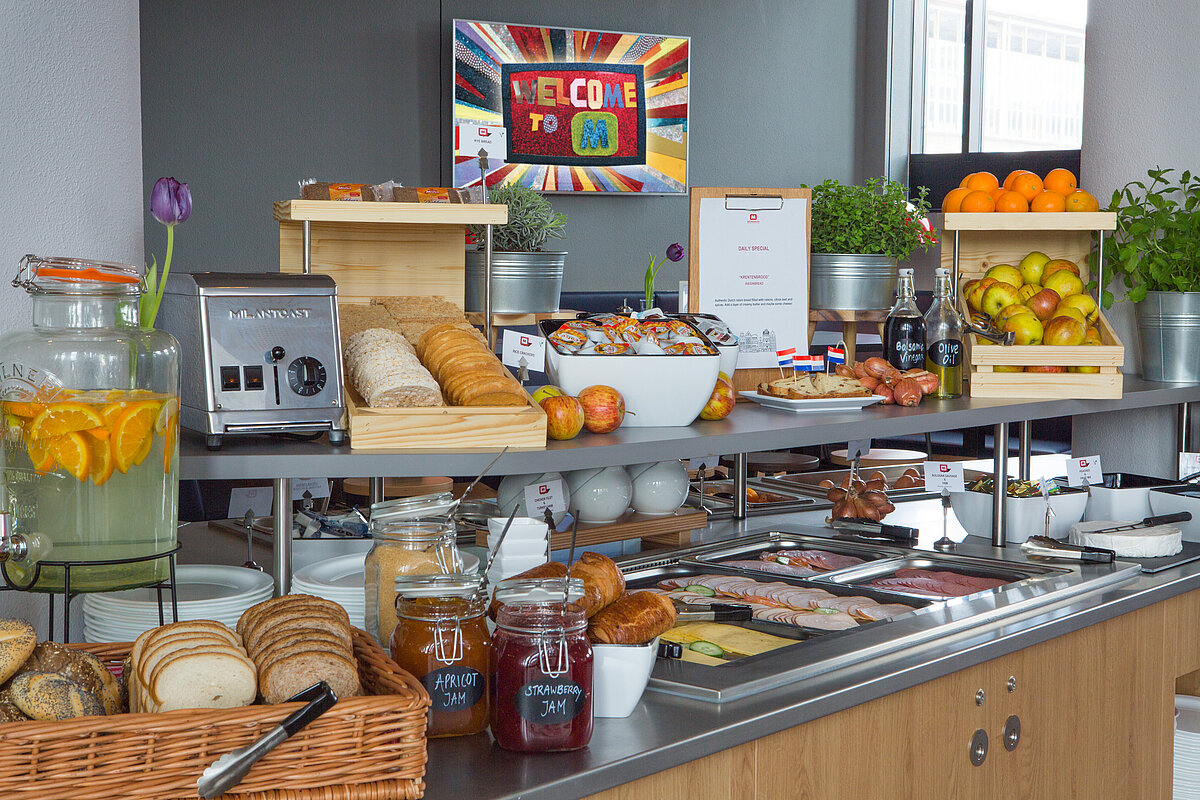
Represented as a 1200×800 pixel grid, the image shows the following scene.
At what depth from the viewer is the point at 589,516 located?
2328 mm

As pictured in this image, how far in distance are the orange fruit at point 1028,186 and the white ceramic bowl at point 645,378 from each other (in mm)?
1082

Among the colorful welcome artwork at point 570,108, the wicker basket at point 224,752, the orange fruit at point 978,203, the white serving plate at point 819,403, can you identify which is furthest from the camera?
the colorful welcome artwork at point 570,108

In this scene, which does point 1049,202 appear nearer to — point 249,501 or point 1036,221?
point 1036,221

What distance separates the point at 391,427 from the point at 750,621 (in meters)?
0.73

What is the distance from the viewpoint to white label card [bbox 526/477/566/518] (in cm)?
216

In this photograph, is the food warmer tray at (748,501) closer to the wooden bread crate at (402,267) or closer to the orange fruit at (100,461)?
the wooden bread crate at (402,267)

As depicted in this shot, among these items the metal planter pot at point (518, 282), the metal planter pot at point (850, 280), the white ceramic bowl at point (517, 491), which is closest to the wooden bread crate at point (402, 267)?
the white ceramic bowl at point (517, 491)

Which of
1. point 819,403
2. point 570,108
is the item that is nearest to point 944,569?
point 819,403

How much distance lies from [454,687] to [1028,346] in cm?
157

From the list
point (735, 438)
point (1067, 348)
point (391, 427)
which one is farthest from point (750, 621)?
point (1067, 348)

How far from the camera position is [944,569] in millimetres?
2385

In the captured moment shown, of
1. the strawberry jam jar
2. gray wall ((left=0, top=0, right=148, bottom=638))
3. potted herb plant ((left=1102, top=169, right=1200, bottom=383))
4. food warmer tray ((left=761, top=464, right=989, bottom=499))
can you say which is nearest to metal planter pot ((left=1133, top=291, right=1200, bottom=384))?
potted herb plant ((left=1102, top=169, right=1200, bottom=383))

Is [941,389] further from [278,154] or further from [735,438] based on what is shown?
[278,154]

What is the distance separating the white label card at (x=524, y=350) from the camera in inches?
77.4
